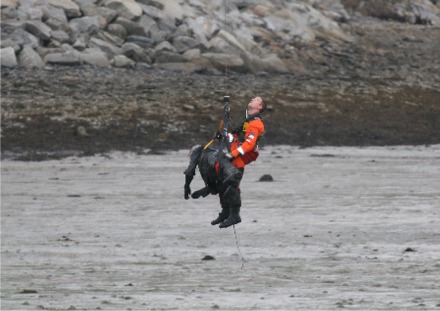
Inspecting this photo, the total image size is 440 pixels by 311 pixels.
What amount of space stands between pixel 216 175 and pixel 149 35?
45.6 meters

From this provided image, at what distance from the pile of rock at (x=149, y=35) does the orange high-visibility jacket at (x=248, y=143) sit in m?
41.1

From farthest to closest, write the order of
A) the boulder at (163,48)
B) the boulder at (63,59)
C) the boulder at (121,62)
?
the boulder at (163,48) < the boulder at (121,62) < the boulder at (63,59)

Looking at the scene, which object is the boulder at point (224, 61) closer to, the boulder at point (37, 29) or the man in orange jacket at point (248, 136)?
the boulder at point (37, 29)

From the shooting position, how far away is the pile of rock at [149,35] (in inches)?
2329

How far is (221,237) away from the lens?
33.7 meters

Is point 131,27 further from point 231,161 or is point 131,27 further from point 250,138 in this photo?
point 250,138

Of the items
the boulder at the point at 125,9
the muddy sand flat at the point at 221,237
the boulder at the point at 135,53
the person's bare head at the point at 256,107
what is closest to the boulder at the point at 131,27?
the boulder at the point at 125,9

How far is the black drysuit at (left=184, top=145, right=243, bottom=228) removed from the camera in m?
17.3

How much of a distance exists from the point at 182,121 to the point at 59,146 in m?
5.65

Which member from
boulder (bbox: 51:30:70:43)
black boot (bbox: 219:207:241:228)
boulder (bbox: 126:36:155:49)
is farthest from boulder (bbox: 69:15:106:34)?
black boot (bbox: 219:207:241:228)

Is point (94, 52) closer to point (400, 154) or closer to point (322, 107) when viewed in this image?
point (322, 107)

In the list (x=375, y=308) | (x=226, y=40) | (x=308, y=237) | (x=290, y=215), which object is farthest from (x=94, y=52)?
(x=375, y=308)

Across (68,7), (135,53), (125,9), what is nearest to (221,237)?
(135,53)

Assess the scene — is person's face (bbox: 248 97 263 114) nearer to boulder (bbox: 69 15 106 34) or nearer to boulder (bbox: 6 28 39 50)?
boulder (bbox: 6 28 39 50)
